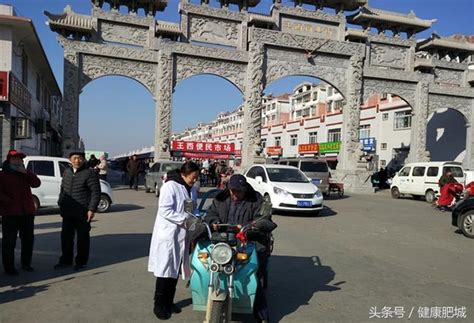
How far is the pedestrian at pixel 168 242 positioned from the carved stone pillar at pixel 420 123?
27306 millimetres

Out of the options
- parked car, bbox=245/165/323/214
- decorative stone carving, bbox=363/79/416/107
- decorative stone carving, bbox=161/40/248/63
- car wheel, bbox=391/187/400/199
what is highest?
decorative stone carving, bbox=161/40/248/63

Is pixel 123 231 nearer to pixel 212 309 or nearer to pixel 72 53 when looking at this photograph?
pixel 212 309

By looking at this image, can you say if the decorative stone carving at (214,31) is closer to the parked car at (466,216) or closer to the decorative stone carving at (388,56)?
the decorative stone carving at (388,56)

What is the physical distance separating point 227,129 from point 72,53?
7274 cm

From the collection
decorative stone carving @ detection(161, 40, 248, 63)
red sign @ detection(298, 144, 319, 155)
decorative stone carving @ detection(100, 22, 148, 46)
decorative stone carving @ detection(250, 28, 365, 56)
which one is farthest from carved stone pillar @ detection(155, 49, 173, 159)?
red sign @ detection(298, 144, 319, 155)

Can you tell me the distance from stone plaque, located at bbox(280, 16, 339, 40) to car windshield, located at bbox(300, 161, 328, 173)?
10.0 m

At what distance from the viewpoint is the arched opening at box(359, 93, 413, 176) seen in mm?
35656

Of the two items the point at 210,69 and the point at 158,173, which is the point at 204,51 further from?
the point at 158,173

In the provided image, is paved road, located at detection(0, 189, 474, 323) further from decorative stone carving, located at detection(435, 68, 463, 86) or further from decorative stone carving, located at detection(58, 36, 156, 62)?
decorative stone carving, located at detection(435, 68, 463, 86)

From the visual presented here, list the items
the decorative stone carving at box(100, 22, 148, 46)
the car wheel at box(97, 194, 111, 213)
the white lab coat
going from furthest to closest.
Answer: the decorative stone carving at box(100, 22, 148, 46) → the car wheel at box(97, 194, 111, 213) → the white lab coat

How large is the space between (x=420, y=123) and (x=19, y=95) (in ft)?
81.4

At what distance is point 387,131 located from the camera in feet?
125

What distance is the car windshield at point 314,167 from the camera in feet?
61.3

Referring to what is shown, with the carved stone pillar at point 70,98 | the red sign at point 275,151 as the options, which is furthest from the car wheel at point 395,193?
the red sign at point 275,151
